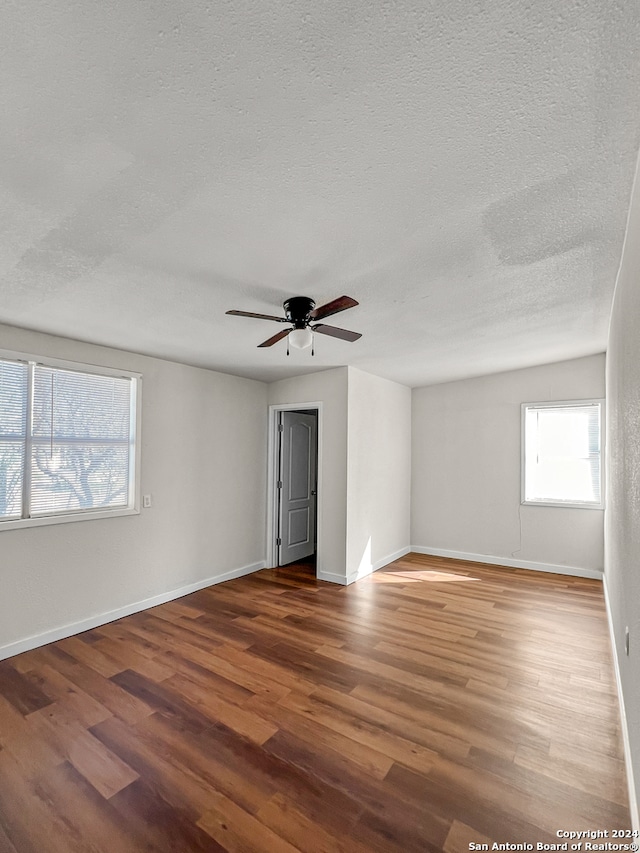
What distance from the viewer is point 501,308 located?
2971 mm

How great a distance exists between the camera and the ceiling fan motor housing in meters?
2.49

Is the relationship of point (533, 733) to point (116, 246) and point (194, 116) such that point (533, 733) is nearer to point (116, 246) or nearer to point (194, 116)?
point (194, 116)

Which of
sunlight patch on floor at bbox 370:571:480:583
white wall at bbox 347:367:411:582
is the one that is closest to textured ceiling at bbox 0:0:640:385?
white wall at bbox 347:367:411:582

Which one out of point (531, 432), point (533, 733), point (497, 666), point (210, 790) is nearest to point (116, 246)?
point (210, 790)

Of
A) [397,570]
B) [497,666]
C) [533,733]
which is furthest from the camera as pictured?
[397,570]

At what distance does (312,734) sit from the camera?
7.11 ft

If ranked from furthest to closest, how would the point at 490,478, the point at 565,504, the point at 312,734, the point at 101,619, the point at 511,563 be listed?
the point at 490,478, the point at 511,563, the point at 565,504, the point at 101,619, the point at 312,734

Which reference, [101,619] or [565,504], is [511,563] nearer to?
[565,504]

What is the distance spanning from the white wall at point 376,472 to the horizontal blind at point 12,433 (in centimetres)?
300

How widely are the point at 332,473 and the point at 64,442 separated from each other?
2.65 metres

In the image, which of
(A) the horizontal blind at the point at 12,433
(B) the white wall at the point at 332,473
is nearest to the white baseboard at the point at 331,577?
(B) the white wall at the point at 332,473

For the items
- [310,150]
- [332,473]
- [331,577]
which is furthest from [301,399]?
[310,150]

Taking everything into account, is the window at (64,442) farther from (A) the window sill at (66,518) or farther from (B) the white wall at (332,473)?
(B) the white wall at (332,473)

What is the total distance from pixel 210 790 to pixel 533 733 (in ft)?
5.45
